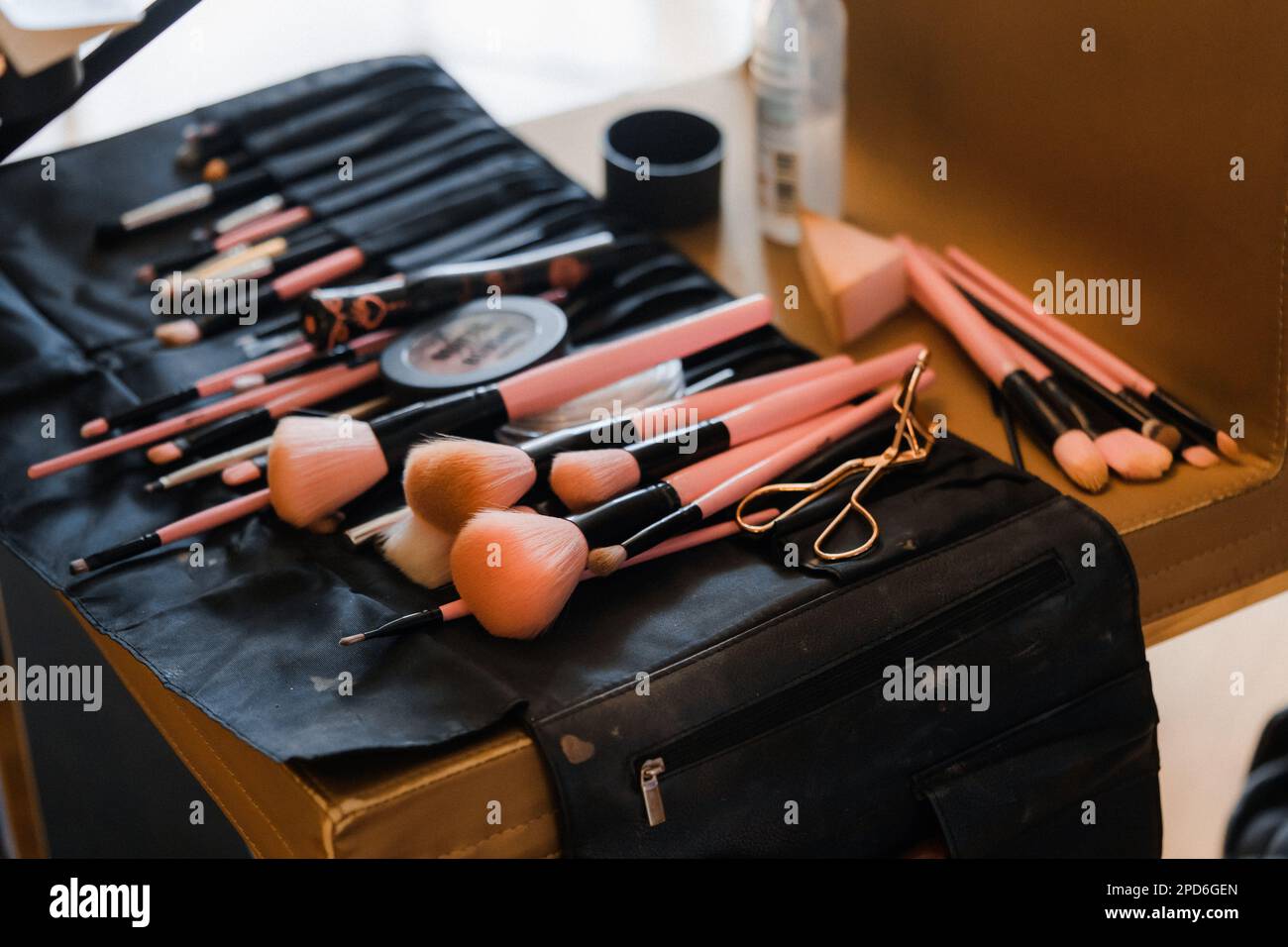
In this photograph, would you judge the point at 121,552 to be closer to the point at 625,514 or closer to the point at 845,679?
the point at 625,514

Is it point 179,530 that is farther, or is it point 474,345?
→ point 474,345

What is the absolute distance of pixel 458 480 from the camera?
0.71 metres

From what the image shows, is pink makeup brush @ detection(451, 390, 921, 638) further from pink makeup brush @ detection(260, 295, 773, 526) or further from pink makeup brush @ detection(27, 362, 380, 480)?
pink makeup brush @ detection(27, 362, 380, 480)

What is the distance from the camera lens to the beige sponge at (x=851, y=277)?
0.96 metres

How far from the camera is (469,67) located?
74.6 inches

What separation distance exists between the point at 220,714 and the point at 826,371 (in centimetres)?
41

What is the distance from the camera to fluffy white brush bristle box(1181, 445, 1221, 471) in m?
0.84

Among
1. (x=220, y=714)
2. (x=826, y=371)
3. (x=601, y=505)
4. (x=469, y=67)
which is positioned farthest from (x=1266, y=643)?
(x=469, y=67)

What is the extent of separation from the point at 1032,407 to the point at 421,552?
382mm

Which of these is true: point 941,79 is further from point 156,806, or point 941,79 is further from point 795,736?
point 156,806

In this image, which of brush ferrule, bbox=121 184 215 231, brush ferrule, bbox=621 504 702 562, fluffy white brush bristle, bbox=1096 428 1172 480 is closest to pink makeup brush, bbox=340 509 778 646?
brush ferrule, bbox=621 504 702 562

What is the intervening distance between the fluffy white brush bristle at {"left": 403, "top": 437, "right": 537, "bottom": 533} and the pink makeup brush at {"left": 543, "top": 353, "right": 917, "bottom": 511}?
3 cm

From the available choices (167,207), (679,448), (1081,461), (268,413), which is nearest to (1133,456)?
(1081,461)

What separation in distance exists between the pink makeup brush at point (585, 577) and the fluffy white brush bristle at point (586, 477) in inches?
1.6
